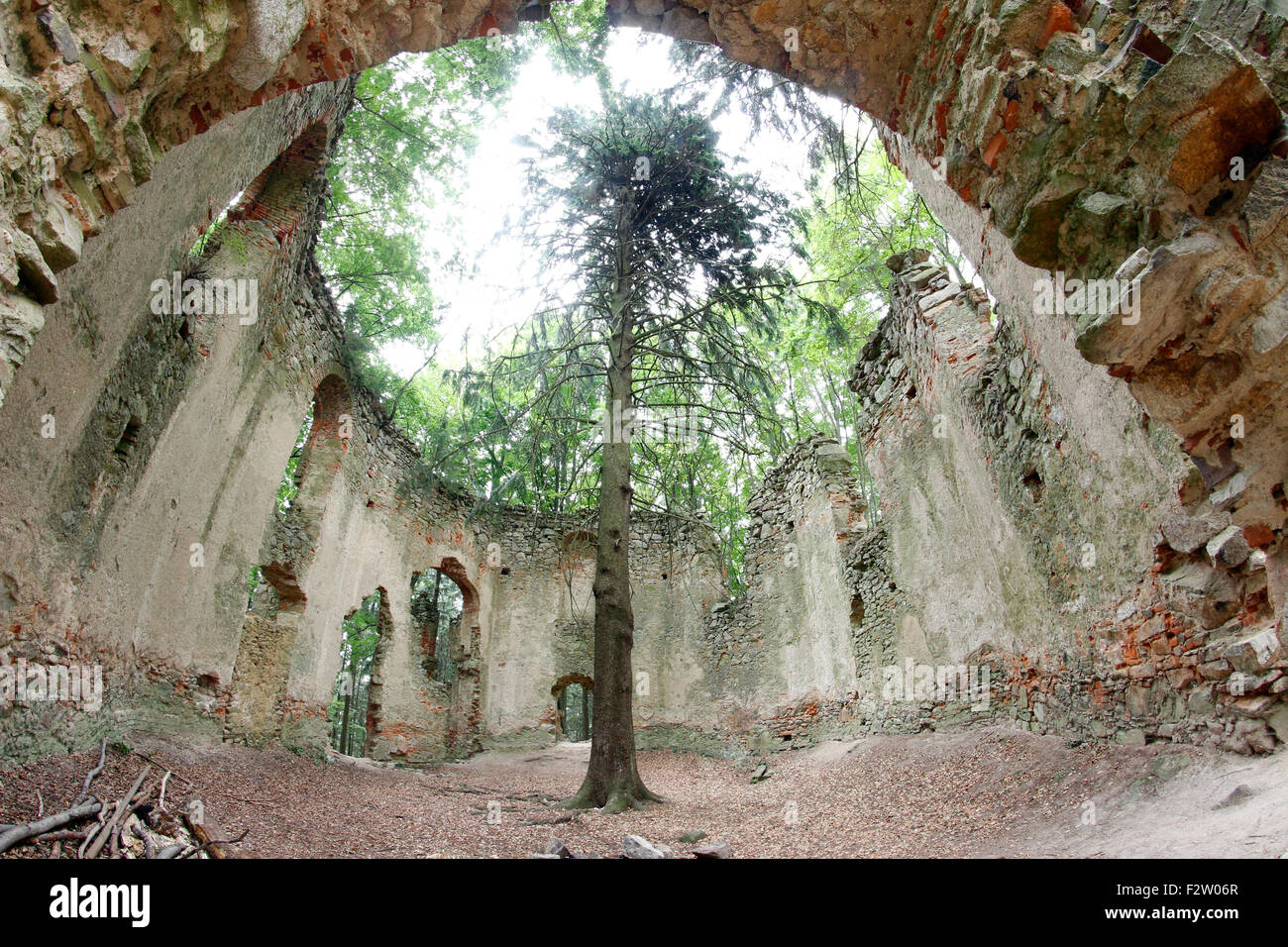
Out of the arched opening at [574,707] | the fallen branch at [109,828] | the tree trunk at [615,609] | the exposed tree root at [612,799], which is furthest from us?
the arched opening at [574,707]

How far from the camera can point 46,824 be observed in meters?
3.26

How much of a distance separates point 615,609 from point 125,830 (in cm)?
473

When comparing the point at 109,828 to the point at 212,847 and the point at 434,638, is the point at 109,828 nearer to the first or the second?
the point at 212,847

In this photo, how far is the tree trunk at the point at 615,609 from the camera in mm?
6832

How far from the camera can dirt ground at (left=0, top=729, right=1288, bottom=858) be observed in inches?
132

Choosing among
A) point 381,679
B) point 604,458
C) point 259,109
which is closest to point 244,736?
point 381,679

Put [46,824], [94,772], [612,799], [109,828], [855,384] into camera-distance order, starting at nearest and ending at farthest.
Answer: [46,824], [109,828], [94,772], [612,799], [855,384]

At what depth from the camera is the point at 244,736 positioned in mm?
7934

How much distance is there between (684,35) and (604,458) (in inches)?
213

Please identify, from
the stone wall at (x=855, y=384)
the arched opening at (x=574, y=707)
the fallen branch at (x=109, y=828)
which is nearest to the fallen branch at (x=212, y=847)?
the fallen branch at (x=109, y=828)

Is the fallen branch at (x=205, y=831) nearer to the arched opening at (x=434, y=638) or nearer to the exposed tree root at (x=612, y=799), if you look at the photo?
the exposed tree root at (x=612, y=799)

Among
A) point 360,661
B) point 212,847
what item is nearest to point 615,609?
point 212,847

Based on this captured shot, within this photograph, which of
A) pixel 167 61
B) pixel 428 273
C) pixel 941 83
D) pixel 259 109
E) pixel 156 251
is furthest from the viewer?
pixel 428 273
